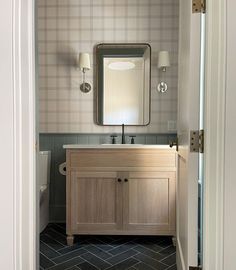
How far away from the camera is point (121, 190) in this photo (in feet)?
7.93

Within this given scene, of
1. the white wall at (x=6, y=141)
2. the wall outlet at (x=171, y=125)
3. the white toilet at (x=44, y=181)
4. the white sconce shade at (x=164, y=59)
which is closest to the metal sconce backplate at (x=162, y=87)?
the white sconce shade at (x=164, y=59)

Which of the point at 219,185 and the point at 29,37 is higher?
the point at 29,37

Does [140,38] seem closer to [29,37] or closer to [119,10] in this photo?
[119,10]

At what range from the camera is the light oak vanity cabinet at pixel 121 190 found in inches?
94.8

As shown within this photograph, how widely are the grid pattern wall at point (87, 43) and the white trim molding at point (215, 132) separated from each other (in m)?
1.81

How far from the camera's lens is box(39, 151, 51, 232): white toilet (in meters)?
2.81

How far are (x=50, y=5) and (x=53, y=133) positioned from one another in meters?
1.38

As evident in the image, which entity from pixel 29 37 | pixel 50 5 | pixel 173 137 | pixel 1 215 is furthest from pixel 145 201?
pixel 50 5

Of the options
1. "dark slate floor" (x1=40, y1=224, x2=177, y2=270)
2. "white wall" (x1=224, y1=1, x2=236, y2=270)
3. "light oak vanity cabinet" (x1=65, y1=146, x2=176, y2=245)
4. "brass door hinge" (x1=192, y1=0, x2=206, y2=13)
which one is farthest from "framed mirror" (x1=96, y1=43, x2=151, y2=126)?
"white wall" (x1=224, y1=1, x2=236, y2=270)

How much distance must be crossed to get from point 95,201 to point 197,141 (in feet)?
4.70

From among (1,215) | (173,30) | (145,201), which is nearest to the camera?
(1,215)

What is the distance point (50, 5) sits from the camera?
2955 millimetres

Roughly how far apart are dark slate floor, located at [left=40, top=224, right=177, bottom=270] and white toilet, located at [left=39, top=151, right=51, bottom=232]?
7.0 inches

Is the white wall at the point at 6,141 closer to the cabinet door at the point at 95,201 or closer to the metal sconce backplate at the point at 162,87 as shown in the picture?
the cabinet door at the point at 95,201
